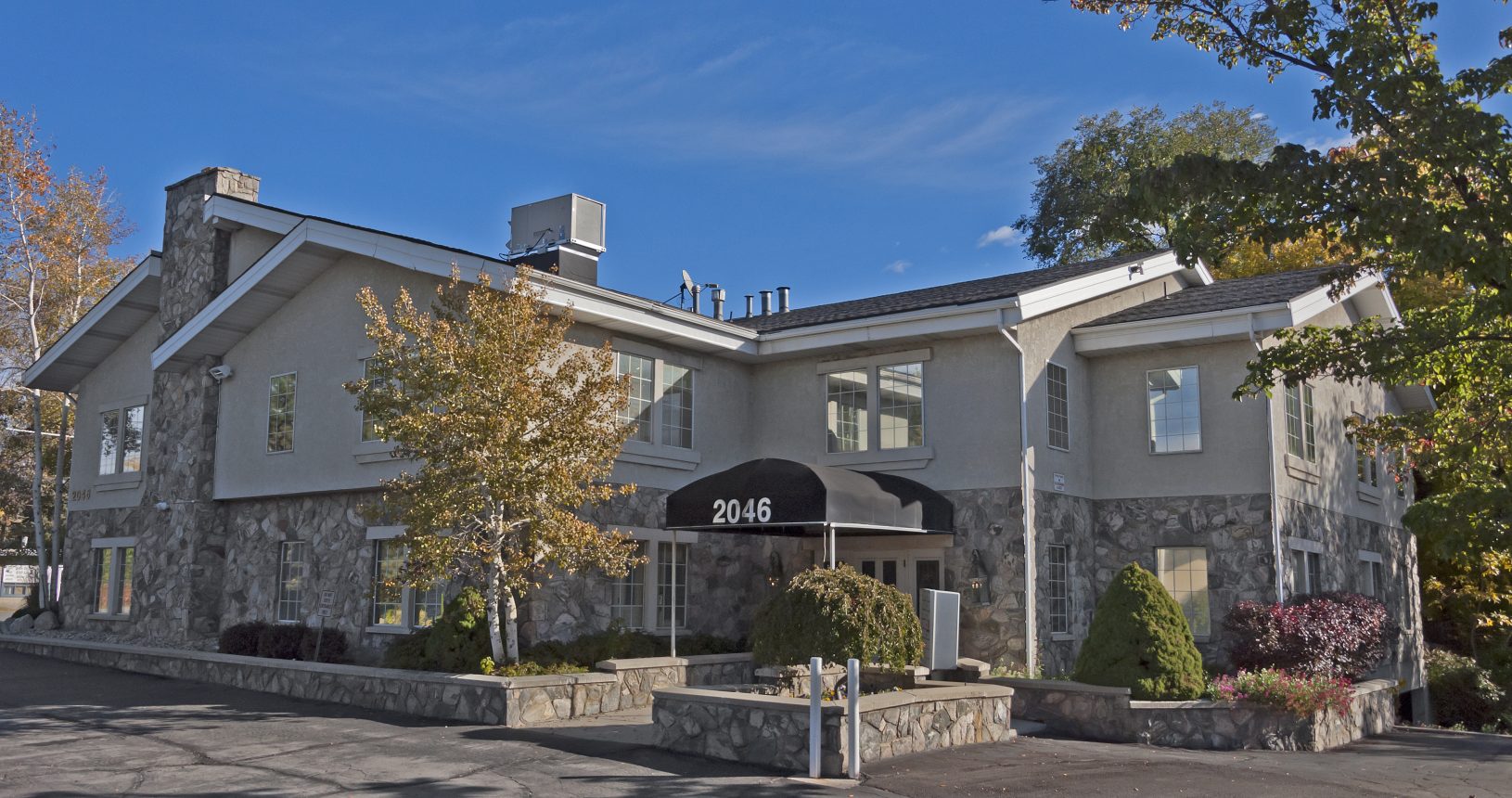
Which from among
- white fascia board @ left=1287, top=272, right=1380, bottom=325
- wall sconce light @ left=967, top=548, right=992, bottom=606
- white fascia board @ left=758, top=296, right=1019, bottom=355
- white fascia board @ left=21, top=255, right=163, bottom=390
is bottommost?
wall sconce light @ left=967, top=548, right=992, bottom=606

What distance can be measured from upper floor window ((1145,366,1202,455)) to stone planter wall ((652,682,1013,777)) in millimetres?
7982

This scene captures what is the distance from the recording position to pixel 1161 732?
1376cm

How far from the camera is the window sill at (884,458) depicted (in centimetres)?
1886

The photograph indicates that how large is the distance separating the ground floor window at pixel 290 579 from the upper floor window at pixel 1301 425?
1583 cm

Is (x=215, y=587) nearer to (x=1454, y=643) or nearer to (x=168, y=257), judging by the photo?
(x=168, y=257)

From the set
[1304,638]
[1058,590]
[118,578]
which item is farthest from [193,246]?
[1304,638]

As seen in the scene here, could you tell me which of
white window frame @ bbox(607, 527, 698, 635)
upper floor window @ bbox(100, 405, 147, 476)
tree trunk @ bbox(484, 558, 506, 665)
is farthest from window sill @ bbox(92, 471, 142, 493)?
tree trunk @ bbox(484, 558, 506, 665)

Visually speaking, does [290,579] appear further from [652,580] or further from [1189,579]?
[1189,579]

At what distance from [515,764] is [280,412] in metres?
11.1

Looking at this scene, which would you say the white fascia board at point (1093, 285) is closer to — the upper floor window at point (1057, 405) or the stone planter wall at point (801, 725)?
the upper floor window at point (1057, 405)

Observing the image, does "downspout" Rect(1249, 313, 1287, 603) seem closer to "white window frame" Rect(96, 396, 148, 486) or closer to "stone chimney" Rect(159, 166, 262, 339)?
"stone chimney" Rect(159, 166, 262, 339)

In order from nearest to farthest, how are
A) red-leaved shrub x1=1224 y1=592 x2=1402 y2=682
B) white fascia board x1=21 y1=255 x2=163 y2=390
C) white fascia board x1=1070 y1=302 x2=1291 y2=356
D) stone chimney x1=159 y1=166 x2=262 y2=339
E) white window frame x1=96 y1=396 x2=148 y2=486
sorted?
1. red-leaved shrub x1=1224 y1=592 x2=1402 y2=682
2. white fascia board x1=1070 y1=302 x2=1291 y2=356
3. stone chimney x1=159 y1=166 x2=262 y2=339
4. white fascia board x1=21 y1=255 x2=163 y2=390
5. white window frame x1=96 y1=396 x2=148 y2=486

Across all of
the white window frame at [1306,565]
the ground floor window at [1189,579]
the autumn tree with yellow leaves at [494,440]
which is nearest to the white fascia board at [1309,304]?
the white window frame at [1306,565]

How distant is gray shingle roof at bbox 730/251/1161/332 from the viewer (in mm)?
19172
